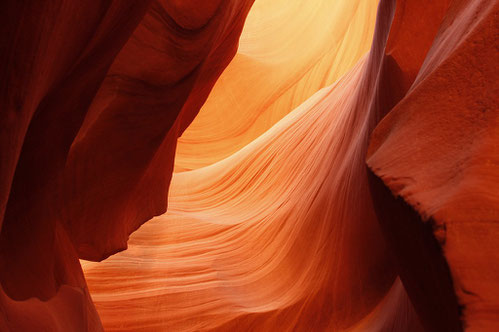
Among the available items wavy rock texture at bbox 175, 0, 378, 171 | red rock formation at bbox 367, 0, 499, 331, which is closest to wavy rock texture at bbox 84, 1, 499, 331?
red rock formation at bbox 367, 0, 499, 331

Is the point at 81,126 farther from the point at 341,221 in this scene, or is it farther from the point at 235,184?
the point at 235,184

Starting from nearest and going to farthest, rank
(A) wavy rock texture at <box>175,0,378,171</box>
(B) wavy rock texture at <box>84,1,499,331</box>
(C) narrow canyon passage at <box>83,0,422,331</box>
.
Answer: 1. (B) wavy rock texture at <box>84,1,499,331</box>
2. (C) narrow canyon passage at <box>83,0,422,331</box>
3. (A) wavy rock texture at <box>175,0,378,171</box>

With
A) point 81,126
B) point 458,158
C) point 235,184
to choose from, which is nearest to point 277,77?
point 235,184

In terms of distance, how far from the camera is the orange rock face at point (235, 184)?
3.18 ft

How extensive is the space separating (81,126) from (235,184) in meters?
2.41

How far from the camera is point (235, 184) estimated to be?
394cm

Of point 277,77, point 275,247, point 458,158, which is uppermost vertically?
point 277,77

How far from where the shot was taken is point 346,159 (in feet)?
9.49

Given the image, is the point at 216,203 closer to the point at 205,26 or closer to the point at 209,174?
the point at 209,174

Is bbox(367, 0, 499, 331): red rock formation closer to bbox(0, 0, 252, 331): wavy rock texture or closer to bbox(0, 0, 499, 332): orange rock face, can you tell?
bbox(0, 0, 499, 332): orange rock face

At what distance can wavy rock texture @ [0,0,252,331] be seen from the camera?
0.95 metres

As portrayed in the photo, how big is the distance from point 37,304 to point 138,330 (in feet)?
4.92

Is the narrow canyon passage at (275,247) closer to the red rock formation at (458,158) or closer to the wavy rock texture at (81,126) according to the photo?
the wavy rock texture at (81,126)

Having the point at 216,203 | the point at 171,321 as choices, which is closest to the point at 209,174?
the point at 216,203
